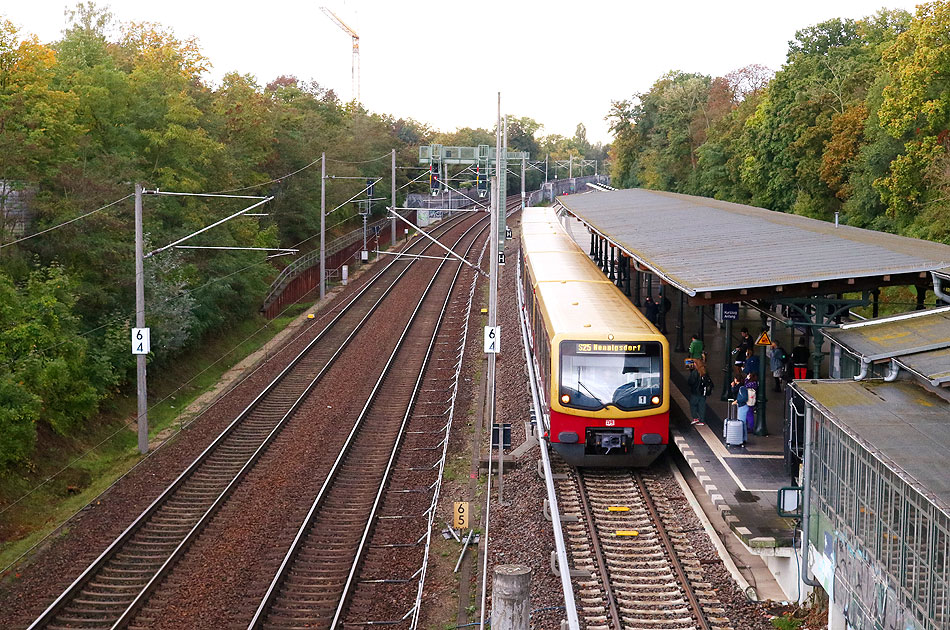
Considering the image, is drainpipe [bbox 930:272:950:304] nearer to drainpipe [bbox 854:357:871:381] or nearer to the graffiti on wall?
drainpipe [bbox 854:357:871:381]

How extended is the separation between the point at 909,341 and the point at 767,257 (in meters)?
4.98

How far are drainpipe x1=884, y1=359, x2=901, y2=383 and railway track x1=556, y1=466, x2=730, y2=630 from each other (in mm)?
3232

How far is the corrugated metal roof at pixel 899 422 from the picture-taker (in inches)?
297

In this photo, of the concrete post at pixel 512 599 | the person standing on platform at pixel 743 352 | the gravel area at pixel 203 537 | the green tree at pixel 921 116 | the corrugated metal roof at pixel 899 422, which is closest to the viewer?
the concrete post at pixel 512 599

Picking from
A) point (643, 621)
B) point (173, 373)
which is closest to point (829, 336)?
point (643, 621)

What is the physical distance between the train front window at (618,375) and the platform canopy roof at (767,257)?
1255mm

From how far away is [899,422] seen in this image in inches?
357

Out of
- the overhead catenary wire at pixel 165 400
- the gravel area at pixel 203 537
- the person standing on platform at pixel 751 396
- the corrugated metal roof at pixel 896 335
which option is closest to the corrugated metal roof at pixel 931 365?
the corrugated metal roof at pixel 896 335

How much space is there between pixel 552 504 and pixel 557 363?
10.3 ft

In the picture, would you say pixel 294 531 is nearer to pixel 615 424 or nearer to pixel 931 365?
pixel 615 424

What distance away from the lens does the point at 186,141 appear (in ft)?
107

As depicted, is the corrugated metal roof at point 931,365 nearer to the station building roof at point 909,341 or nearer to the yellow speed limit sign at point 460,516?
the station building roof at point 909,341

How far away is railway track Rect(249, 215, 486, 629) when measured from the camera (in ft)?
42.1

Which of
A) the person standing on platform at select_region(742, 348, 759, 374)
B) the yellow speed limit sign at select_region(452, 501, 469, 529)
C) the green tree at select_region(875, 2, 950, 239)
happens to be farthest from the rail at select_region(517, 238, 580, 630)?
the green tree at select_region(875, 2, 950, 239)
